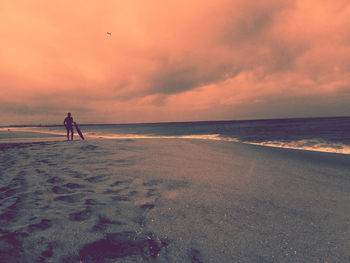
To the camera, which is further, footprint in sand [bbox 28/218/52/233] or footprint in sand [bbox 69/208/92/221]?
footprint in sand [bbox 69/208/92/221]

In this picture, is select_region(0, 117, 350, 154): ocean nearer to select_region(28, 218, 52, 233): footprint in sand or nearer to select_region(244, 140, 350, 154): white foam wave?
select_region(244, 140, 350, 154): white foam wave

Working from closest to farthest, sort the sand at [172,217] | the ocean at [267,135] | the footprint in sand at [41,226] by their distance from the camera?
the sand at [172,217]
the footprint in sand at [41,226]
the ocean at [267,135]

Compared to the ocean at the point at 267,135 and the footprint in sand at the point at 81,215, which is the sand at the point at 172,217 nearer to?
the footprint in sand at the point at 81,215

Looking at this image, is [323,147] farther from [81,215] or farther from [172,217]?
[81,215]

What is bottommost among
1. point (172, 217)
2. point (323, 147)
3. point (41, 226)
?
point (323, 147)

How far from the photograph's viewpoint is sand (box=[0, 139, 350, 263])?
192 cm

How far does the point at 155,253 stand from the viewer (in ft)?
6.30

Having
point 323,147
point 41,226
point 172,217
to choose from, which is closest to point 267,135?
point 323,147

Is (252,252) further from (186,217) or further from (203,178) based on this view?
(203,178)

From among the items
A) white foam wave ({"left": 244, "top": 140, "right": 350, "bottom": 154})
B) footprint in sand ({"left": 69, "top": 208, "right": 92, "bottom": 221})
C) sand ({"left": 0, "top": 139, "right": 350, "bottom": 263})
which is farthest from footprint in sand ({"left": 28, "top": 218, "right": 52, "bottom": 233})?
white foam wave ({"left": 244, "top": 140, "right": 350, "bottom": 154})

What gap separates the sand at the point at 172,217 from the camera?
1.92m

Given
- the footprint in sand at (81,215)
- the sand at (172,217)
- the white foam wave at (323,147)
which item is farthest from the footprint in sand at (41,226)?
the white foam wave at (323,147)

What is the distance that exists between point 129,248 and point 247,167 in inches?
184

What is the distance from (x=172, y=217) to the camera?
2660mm
